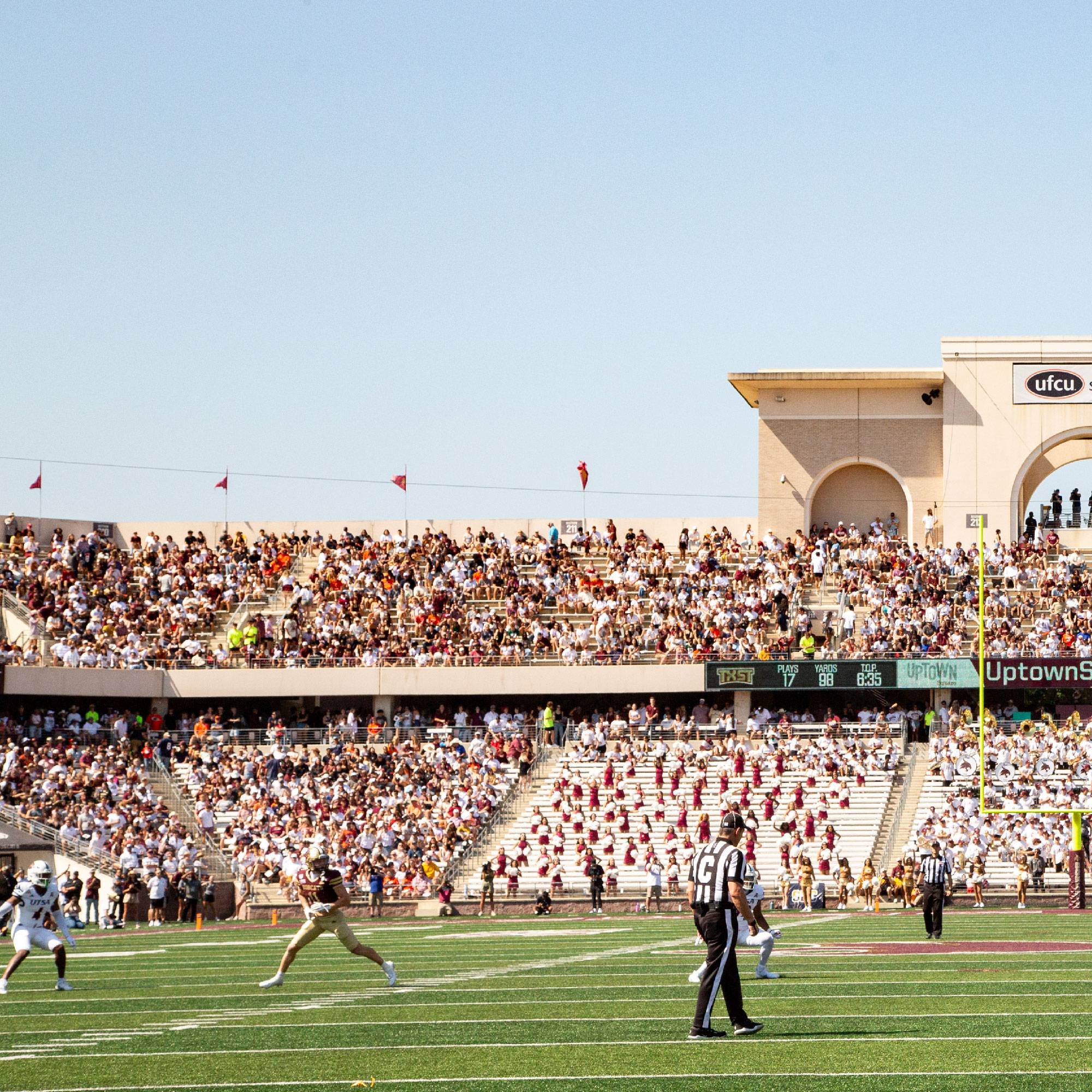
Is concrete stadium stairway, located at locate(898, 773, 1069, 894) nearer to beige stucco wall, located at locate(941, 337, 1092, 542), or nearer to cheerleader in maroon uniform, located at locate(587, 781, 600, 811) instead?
cheerleader in maroon uniform, located at locate(587, 781, 600, 811)

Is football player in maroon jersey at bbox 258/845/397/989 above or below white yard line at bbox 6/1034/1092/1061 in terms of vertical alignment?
above

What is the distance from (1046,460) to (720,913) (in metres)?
38.2

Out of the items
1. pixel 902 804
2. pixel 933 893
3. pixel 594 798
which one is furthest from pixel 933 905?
pixel 594 798

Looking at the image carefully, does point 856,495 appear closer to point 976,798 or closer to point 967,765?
point 967,765

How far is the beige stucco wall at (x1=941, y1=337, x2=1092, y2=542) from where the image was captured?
146ft

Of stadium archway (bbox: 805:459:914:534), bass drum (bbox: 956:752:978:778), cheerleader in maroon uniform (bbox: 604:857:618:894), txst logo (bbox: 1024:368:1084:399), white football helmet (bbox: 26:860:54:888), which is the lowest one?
cheerleader in maroon uniform (bbox: 604:857:618:894)

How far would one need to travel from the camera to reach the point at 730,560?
43.7 m

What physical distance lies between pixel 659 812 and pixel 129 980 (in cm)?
1880

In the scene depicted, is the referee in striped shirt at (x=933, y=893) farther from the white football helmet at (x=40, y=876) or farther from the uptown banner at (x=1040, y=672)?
the uptown banner at (x=1040, y=672)

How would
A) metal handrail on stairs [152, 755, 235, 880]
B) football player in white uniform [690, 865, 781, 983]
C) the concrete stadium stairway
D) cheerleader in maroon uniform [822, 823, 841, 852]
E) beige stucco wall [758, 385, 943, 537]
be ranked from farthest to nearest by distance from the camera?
beige stucco wall [758, 385, 943, 537], metal handrail on stairs [152, 755, 235, 880], cheerleader in maroon uniform [822, 823, 841, 852], the concrete stadium stairway, football player in white uniform [690, 865, 781, 983]

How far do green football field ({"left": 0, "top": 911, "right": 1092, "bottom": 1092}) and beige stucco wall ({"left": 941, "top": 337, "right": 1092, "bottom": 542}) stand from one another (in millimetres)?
24831

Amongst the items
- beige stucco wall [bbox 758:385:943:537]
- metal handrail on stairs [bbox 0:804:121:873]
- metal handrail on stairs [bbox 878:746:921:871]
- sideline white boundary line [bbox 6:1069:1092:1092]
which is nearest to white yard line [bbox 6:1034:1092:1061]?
sideline white boundary line [bbox 6:1069:1092:1092]

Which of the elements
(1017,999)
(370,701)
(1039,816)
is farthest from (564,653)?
(1017,999)

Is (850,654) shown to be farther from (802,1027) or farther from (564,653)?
(802,1027)
